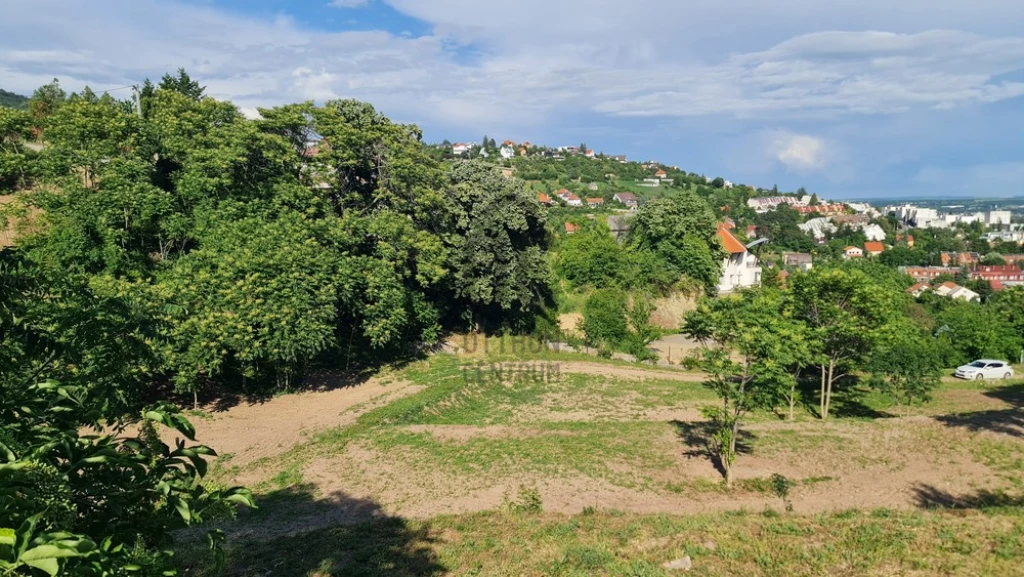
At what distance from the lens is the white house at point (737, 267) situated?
53.9m

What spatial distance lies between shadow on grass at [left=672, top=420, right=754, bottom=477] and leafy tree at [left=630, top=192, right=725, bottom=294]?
2413cm

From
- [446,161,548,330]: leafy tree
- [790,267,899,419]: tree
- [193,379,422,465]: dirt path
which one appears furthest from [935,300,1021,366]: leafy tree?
[193,379,422,465]: dirt path

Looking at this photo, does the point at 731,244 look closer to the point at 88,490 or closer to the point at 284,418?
the point at 284,418

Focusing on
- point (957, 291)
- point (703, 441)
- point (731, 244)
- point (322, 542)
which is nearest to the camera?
point (322, 542)

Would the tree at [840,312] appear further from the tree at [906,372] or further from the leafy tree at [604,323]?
the leafy tree at [604,323]

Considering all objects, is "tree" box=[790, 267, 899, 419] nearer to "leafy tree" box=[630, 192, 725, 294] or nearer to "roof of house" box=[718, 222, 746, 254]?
"leafy tree" box=[630, 192, 725, 294]

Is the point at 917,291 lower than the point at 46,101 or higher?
lower

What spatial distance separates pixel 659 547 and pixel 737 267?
165 feet

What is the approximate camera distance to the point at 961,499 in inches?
515

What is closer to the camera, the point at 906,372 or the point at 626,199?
the point at 906,372

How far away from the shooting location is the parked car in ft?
105

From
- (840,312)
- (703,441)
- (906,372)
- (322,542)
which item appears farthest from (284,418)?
(906,372)

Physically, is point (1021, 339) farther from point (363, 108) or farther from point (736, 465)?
point (363, 108)

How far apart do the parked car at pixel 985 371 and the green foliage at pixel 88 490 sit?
40.0m
